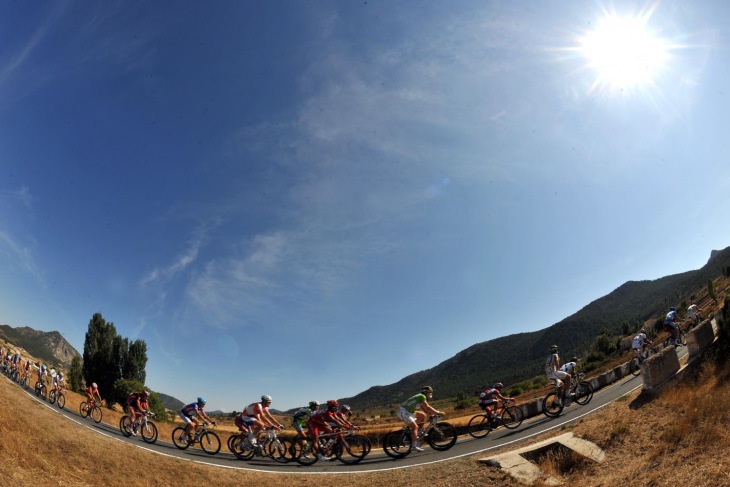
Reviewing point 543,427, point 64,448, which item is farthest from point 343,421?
point 64,448

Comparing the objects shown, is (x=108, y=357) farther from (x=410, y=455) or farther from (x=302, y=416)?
(x=410, y=455)

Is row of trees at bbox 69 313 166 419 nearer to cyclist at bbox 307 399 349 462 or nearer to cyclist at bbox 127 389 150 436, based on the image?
cyclist at bbox 127 389 150 436

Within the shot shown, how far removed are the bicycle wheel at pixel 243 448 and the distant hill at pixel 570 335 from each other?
107 meters

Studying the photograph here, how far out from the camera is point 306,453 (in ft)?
45.0

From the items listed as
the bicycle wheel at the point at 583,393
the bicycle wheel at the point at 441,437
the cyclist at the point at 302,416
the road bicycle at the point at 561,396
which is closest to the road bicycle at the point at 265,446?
the cyclist at the point at 302,416

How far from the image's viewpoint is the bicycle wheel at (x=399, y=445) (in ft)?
43.0

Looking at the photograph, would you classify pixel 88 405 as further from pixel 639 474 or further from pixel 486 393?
pixel 639 474

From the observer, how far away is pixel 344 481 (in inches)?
420

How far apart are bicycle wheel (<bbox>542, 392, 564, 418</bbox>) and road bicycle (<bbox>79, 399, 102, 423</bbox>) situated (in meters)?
27.0

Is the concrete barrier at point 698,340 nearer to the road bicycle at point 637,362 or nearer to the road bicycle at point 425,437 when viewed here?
the road bicycle at point 637,362

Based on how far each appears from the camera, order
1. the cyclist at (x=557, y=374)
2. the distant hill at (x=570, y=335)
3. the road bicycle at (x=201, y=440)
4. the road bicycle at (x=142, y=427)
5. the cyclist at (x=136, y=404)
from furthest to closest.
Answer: the distant hill at (x=570, y=335) < the cyclist at (x=136, y=404) < the road bicycle at (x=142, y=427) < the road bicycle at (x=201, y=440) < the cyclist at (x=557, y=374)

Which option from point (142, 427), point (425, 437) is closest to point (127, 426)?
point (142, 427)

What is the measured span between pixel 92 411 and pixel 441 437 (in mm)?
23745

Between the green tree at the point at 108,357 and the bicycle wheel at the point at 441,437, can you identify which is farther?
the green tree at the point at 108,357
